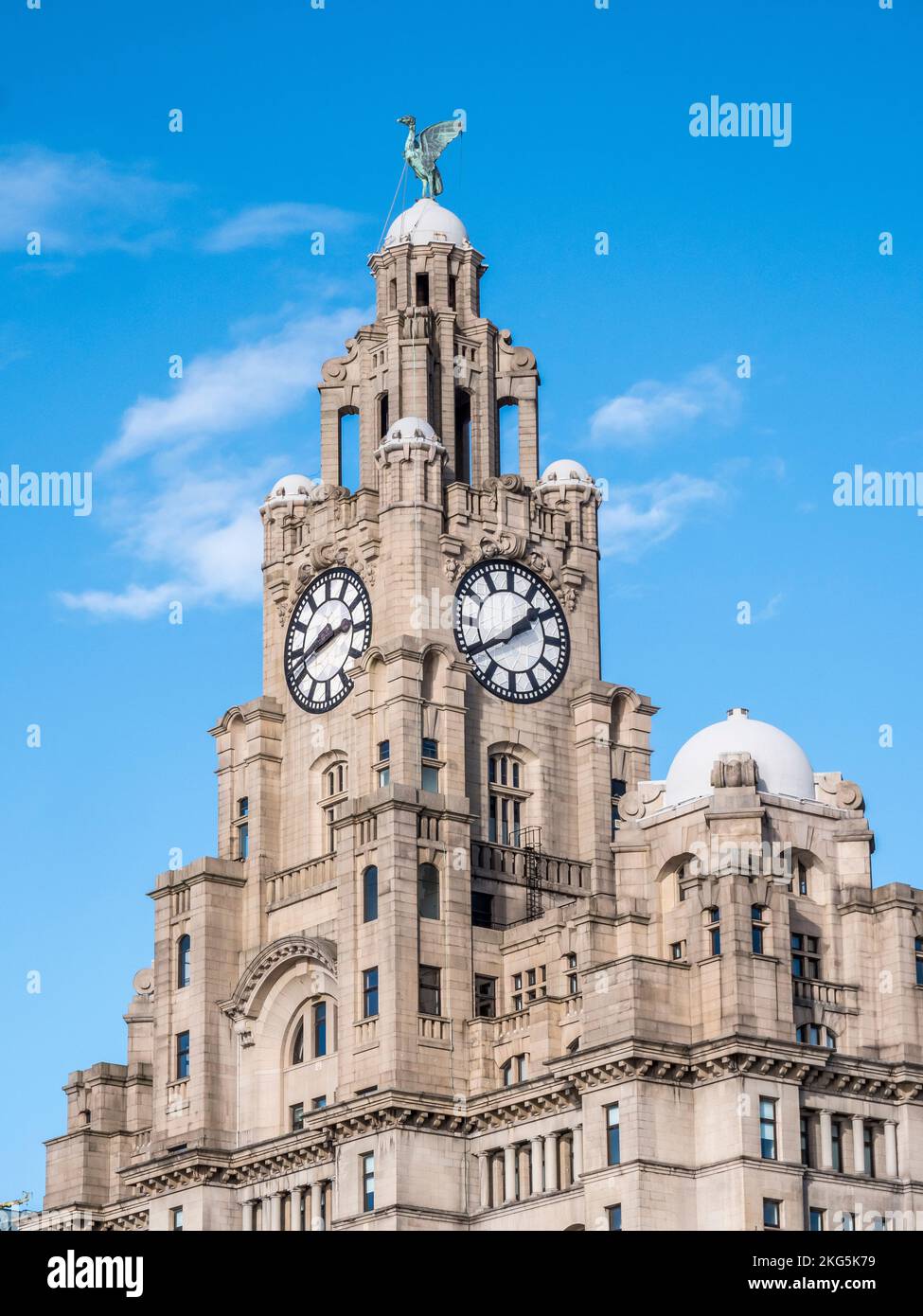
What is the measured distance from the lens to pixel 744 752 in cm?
9650

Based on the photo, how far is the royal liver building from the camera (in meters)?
90.1

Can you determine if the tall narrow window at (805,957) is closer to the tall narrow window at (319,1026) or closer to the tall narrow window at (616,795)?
the tall narrow window at (616,795)

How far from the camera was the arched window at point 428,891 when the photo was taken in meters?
98.7

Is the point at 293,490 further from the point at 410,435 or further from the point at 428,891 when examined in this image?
the point at 428,891

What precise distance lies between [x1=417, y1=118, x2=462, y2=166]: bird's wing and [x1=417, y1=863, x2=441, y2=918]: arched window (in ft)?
106

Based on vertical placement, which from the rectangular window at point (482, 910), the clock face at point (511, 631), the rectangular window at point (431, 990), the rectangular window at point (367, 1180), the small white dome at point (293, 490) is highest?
the small white dome at point (293, 490)

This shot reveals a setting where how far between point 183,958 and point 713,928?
24.9 metres

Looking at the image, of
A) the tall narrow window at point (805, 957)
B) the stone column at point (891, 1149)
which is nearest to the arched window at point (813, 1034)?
the tall narrow window at point (805, 957)

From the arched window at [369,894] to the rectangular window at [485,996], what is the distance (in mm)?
4318

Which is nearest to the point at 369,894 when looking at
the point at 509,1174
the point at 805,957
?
the point at 509,1174

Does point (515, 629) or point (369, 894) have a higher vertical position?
point (515, 629)

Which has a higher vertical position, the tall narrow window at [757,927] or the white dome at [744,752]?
the white dome at [744,752]

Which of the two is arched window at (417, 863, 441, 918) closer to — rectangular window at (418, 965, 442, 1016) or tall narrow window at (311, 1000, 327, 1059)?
rectangular window at (418, 965, 442, 1016)

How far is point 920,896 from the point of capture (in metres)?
97.2
